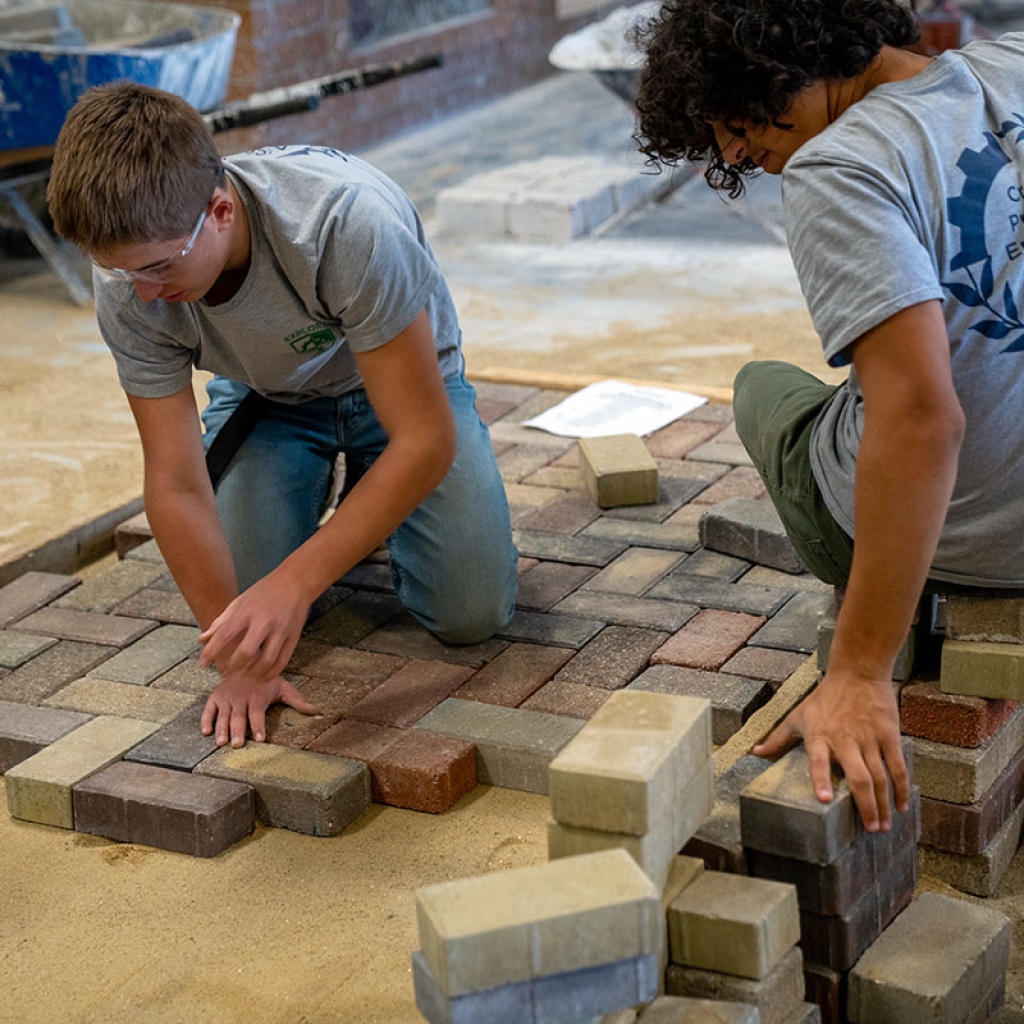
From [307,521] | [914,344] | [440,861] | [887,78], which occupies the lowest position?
[440,861]

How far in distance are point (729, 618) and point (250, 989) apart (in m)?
1.43

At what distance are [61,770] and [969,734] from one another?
1671 mm

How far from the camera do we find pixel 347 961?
2316mm

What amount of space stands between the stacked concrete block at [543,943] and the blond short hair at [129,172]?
1321mm

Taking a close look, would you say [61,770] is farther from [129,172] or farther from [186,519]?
[129,172]

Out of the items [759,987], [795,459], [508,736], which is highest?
[795,459]

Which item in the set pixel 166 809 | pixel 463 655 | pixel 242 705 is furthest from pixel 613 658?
pixel 166 809

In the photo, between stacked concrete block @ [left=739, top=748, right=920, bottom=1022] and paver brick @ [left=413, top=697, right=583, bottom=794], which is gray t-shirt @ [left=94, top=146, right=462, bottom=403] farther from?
stacked concrete block @ [left=739, top=748, right=920, bottom=1022]

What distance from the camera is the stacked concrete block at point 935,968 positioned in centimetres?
198

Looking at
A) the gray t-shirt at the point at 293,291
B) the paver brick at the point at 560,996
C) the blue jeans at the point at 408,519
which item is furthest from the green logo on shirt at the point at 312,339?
the paver brick at the point at 560,996

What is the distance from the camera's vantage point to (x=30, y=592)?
12.0 feet

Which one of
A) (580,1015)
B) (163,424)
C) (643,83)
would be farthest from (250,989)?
(643,83)

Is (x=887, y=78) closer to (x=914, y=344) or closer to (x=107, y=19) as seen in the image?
(x=914, y=344)

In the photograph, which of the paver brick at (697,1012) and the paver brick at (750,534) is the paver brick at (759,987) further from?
the paver brick at (750,534)
